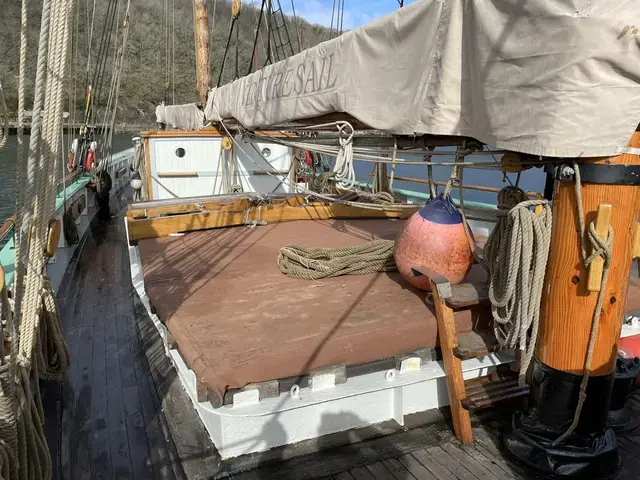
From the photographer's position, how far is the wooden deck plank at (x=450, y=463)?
230 cm

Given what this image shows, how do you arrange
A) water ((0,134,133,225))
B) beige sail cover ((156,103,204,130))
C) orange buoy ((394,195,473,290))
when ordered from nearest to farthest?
orange buoy ((394,195,473,290))
beige sail cover ((156,103,204,130))
water ((0,134,133,225))

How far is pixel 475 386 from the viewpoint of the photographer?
8.74 ft

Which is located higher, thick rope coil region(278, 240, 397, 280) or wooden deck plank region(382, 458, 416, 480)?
thick rope coil region(278, 240, 397, 280)

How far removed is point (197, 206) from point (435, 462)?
13.0 ft

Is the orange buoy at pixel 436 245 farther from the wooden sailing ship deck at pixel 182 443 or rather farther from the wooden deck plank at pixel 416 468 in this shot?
the wooden deck plank at pixel 416 468

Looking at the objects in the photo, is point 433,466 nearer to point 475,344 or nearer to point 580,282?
point 475,344

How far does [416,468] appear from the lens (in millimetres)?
2336

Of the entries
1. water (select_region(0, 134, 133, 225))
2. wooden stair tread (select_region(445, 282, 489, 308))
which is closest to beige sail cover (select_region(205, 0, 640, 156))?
wooden stair tread (select_region(445, 282, 489, 308))

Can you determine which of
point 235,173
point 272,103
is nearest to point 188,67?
point 235,173

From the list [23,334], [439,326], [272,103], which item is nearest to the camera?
[23,334]

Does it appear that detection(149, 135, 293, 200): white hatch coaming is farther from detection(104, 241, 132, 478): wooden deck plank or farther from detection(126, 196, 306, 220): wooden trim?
detection(104, 241, 132, 478): wooden deck plank

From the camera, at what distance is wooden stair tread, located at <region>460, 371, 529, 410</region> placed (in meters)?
2.48

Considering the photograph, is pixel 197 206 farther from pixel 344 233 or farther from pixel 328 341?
pixel 328 341

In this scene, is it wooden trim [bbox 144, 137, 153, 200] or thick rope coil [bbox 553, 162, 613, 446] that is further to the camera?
wooden trim [bbox 144, 137, 153, 200]
